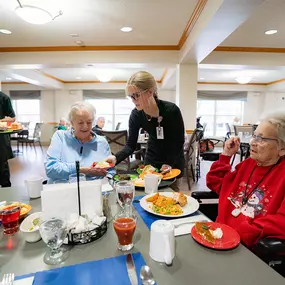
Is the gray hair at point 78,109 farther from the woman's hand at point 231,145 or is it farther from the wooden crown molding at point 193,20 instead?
the wooden crown molding at point 193,20

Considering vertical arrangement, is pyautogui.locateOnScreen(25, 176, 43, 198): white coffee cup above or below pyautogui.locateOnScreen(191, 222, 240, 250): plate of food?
above

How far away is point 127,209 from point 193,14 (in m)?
2.83

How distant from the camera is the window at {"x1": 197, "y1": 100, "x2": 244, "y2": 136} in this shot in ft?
31.6

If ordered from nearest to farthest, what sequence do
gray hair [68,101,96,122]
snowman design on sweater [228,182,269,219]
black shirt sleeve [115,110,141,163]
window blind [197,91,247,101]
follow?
snowman design on sweater [228,182,269,219] → gray hair [68,101,96,122] → black shirt sleeve [115,110,141,163] → window blind [197,91,247,101]

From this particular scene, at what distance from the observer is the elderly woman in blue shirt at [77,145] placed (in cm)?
154

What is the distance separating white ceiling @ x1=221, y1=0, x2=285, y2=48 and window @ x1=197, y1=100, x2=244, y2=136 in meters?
5.51

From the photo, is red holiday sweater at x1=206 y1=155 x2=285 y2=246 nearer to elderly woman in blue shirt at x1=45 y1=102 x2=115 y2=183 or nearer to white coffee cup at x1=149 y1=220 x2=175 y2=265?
white coffee cup at x1=149 y1=220 x2=175 y2=265

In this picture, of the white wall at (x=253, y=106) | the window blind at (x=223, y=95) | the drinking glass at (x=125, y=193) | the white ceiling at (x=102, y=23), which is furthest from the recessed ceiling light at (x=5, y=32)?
the white wall at (x=253, y=106)

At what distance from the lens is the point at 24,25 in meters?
3.25

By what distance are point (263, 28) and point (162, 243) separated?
12.2 ft

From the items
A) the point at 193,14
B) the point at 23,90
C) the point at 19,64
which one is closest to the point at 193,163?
the point at 193,14

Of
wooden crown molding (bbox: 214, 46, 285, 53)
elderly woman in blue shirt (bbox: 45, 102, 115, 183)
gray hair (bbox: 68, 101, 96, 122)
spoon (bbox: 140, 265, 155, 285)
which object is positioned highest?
wooden crown molding (bbox: 214, 46, 285, 53)

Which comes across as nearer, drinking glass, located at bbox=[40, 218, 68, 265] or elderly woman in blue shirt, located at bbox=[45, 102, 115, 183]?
drinking glass, located at bbox=[40, 218, 68, 265]

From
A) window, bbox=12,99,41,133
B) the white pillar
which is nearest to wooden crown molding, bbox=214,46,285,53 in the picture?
the white pillar
